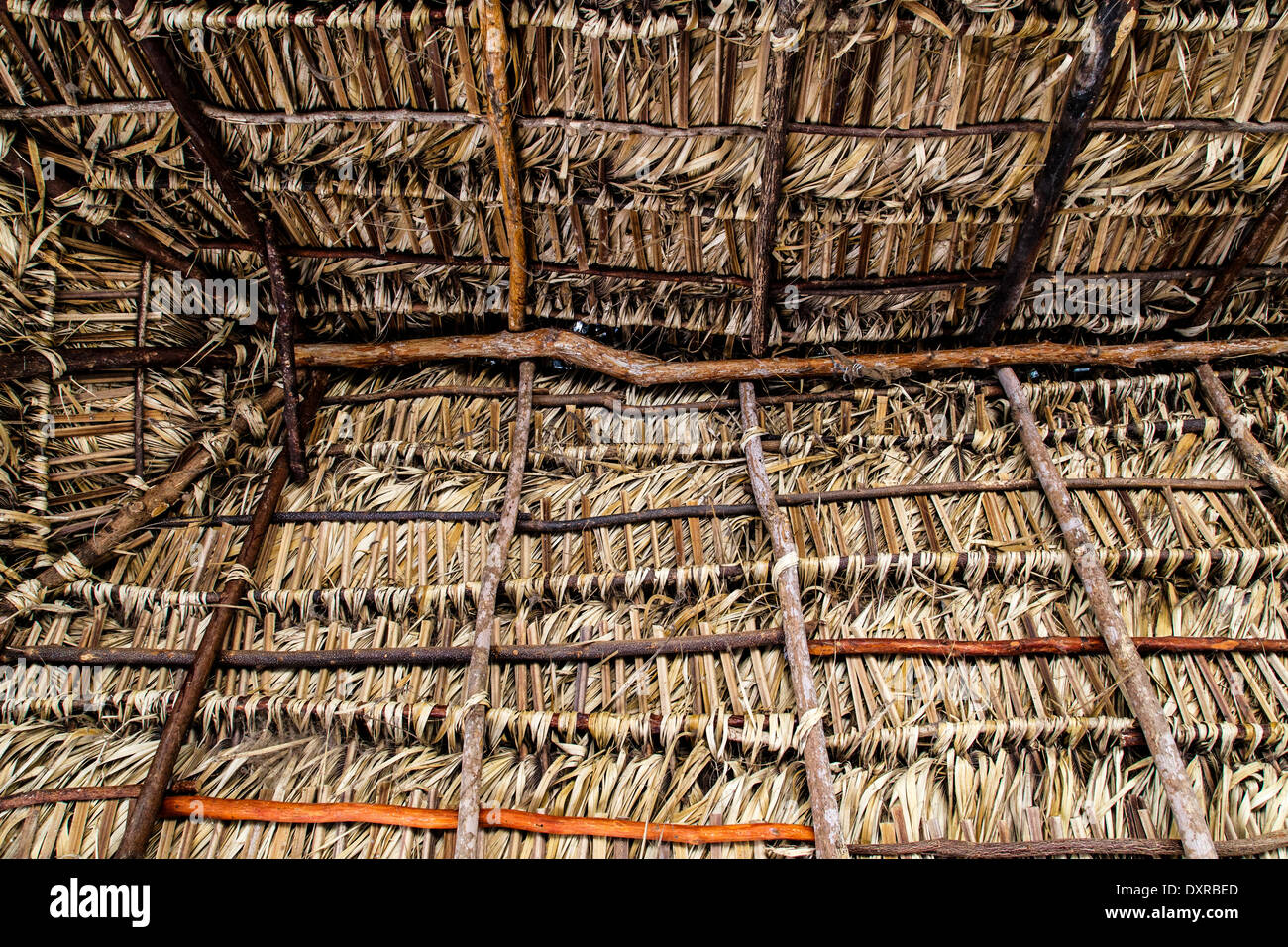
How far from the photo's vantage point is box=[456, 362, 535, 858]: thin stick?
186cm

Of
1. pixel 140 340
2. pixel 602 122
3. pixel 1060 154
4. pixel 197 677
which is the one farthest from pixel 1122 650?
pixel 140 340

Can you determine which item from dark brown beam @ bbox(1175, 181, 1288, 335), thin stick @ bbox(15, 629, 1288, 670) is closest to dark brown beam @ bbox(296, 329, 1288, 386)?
dark brown beam @ bbox(1175, 181, 1288, 335)

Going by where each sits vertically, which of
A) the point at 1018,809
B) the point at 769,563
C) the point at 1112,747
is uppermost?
the point at 769,563

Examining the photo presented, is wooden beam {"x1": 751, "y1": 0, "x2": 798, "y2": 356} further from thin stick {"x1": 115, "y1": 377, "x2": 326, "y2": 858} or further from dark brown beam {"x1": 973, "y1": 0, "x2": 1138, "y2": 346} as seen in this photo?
thin stick {"x1": 115, "y1": 377, "x2": 326, "y2": 858}

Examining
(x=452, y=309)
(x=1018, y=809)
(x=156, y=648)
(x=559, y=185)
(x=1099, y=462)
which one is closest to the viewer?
(x=1018, y=809)

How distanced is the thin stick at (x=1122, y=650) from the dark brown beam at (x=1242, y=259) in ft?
2.50

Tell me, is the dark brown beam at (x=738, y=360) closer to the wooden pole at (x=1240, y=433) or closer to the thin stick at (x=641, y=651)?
the wooden pole at (x=1240, y=433)

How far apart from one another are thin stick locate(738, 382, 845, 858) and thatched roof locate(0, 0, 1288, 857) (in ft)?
0.04

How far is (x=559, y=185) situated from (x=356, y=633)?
5.10 feet

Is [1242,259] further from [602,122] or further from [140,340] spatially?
[140,340]

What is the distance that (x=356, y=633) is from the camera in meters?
2.29

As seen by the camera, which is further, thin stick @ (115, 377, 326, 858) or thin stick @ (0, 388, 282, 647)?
thin stick @ (0, 388, 282, 647)
